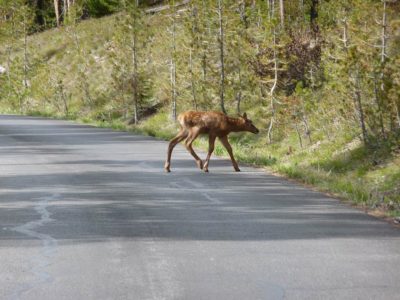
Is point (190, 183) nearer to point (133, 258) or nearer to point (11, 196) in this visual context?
point (11, 196)

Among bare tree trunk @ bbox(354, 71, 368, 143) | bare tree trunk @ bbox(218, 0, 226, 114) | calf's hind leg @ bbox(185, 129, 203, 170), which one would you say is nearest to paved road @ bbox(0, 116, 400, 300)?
calf's hind leg @ bbox(185, 129, 203, 170)

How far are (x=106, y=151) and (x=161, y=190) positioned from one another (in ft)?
28.1

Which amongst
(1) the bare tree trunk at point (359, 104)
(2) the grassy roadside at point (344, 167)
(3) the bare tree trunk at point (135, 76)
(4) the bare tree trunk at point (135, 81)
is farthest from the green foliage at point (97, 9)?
(1) the bare tree trunk at point (359, 104)

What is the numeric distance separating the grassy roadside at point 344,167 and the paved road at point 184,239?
51cm

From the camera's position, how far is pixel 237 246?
30.6 feet

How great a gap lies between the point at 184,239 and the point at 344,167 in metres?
8.52

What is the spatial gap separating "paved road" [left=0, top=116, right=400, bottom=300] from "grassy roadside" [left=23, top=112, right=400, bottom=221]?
507 millimetres

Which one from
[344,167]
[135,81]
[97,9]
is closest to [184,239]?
[344,167]

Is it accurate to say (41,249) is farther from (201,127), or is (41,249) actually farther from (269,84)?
(269,84)

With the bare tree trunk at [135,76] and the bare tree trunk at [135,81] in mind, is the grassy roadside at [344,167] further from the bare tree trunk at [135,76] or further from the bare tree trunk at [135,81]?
the bare tree trunk at [135,76]

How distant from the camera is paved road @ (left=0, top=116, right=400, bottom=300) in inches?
293

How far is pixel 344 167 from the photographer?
693 inches

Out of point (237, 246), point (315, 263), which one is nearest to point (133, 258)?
point (237, 246)

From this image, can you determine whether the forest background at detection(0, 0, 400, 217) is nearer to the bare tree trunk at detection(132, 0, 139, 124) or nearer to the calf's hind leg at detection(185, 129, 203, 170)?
the bare tree trunk at detection(132, 0, 139, 124)
